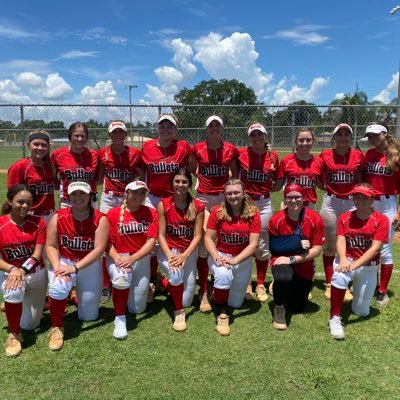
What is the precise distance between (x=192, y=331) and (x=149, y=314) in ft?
1.90

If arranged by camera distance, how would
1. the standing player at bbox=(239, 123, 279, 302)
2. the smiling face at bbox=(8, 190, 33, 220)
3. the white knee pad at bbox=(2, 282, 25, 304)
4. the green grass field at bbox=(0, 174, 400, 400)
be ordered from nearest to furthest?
the green grass field at bbox=(0, 174, 400, 400)
the white knee pad at bbox=(2, 282, 25, 304)
the smiling face at bbox=(8, 190, 33, 220)
the standing player at bbox=(239, 123, 279, 302)

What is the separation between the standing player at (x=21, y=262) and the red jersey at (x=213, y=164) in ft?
6.00

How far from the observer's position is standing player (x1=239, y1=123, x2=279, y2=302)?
4.54 meters

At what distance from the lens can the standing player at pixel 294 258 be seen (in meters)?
3.88

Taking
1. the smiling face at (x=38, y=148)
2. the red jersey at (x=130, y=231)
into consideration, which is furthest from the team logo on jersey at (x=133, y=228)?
the smiling face at (x=38, y=148)

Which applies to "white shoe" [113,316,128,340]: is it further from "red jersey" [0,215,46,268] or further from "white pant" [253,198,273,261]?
"white pant" [253,198,273,261]

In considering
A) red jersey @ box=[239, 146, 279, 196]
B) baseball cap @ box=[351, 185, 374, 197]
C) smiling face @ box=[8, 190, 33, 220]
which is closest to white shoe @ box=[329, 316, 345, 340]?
baseball cap @ box=[351, 185, 374, 197]

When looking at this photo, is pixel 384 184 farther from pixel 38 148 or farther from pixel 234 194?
pixel 38 148

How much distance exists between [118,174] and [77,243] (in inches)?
42.0

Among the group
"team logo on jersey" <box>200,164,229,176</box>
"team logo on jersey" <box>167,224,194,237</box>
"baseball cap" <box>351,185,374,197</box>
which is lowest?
"team logo on jersey" <box>167,224,194,237</box>

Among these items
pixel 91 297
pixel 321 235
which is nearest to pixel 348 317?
pixel 321 235

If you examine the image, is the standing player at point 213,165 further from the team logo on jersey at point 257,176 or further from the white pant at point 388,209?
the white pant at point 388,209

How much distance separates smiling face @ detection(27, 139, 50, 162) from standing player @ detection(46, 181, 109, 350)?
68 cm

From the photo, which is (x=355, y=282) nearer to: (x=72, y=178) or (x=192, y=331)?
(x=192, y=331)
